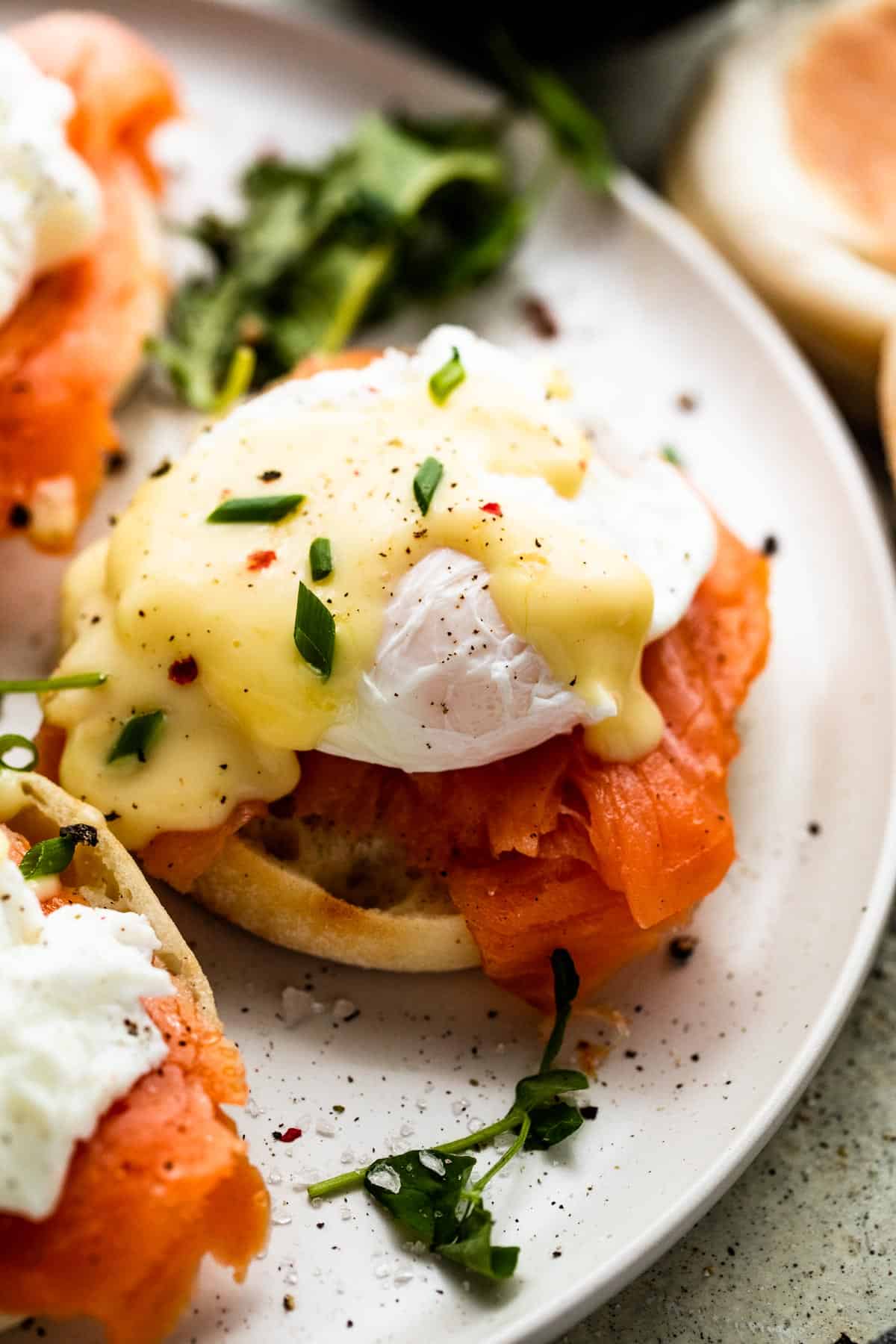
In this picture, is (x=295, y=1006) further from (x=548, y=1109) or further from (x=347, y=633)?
(x=347, y=633)

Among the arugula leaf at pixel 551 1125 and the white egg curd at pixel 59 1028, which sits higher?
the white egg curd at pixel 59 1028

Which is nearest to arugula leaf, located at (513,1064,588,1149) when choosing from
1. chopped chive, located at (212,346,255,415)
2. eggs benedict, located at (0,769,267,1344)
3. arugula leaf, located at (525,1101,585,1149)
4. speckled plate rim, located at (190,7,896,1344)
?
arugula leaf, located at (525,1101,585,1149)

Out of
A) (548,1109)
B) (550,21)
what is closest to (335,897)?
(548,1109)

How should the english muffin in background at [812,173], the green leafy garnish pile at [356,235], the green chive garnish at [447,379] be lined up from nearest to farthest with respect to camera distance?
the green chive garnish at [447,379] < the green leafy garnish pile at [356,235] < the english muffin in background at [812,173]

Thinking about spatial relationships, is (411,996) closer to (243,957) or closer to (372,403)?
(243,957)

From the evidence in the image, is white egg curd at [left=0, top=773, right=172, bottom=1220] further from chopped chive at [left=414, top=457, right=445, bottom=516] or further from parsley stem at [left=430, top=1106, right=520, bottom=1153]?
chopped chive at [left=414, top=457, right=445, bottom=516]

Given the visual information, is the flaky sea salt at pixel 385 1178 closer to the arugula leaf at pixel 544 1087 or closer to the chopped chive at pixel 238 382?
the arugula leaf at pixel 544 1087

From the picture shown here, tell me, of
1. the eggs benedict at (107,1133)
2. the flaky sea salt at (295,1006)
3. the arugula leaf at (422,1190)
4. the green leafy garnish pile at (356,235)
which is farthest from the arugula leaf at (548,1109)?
the green leafy garnish pile at (356,235)

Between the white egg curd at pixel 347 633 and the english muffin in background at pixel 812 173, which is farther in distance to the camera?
the english muffin in background at pixel 812 173
